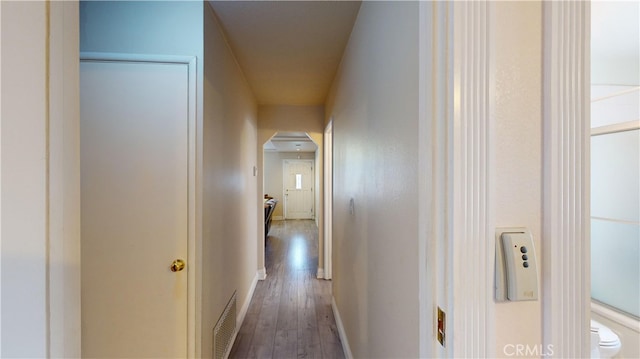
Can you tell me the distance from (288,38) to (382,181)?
4.69 feet

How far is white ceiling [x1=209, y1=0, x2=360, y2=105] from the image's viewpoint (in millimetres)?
1542

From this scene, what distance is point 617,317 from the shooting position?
1807 mm

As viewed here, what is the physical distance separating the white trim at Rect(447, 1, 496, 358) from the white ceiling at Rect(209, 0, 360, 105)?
4.10 feet

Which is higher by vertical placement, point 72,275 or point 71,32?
point 71,32

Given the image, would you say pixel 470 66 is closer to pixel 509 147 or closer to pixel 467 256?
pixel 509 147

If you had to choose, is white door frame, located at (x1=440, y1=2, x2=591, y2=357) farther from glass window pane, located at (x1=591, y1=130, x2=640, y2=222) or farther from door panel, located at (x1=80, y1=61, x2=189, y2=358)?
glass window pane, located at (x1=591, y1=130, x2=640, y2=222)

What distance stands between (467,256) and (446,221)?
79 millimetres

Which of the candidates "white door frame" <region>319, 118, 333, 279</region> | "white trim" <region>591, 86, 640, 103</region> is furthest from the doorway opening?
"white trim" <region>591, 86, 640, 103</region>

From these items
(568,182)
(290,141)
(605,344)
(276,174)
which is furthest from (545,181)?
(276,174)

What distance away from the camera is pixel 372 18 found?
1.28m

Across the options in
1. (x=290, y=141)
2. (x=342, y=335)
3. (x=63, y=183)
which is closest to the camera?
(x=63, y=183)

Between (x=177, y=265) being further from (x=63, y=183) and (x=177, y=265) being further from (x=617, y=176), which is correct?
(x=617, y=176)

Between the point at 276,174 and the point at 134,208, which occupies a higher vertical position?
the point at 276,174

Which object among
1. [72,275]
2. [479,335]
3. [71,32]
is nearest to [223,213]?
[72,275]
